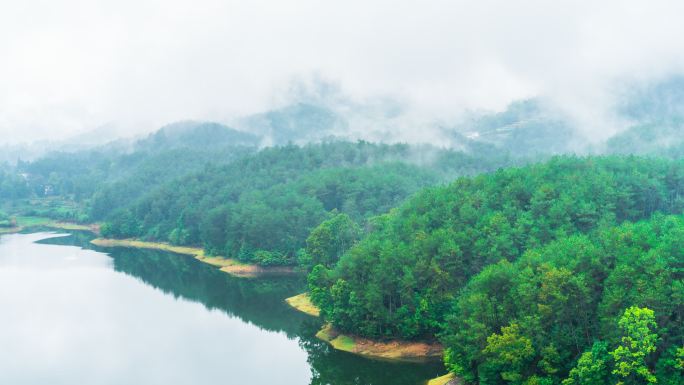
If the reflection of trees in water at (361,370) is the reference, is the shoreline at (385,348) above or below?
above

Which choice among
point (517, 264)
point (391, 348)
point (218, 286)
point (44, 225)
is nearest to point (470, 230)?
point (517, 264)

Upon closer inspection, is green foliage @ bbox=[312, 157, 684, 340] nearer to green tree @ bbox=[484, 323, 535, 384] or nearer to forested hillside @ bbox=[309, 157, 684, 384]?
forested hillside @ bbox=[309, 157, 684, 384]

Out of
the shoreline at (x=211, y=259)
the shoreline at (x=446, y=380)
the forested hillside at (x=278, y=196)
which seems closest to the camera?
the shoreline at (x=446, y=380)

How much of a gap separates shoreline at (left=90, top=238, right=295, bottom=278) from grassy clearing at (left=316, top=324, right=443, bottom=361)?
37.2 metres

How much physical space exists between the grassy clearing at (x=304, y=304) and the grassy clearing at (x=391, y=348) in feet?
29.4

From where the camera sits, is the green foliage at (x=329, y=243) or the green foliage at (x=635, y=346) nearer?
the green foliage at (x=635, y=346)

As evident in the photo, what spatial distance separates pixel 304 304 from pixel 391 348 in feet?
65.1

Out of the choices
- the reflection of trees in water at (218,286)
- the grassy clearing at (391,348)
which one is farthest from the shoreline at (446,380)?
the reflection of trees in water at (218,286)

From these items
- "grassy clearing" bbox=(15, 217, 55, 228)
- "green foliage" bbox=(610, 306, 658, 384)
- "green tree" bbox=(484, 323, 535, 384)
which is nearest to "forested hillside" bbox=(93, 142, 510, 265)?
"grassy clearing" bbox=(15, 217, 55, 228)

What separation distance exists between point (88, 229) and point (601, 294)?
133m

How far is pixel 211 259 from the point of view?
102 metres

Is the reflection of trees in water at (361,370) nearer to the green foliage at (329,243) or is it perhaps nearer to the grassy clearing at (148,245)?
the green foliage at (329,243)

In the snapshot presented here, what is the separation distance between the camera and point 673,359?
32.8 meters

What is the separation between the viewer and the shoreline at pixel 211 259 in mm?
91438
